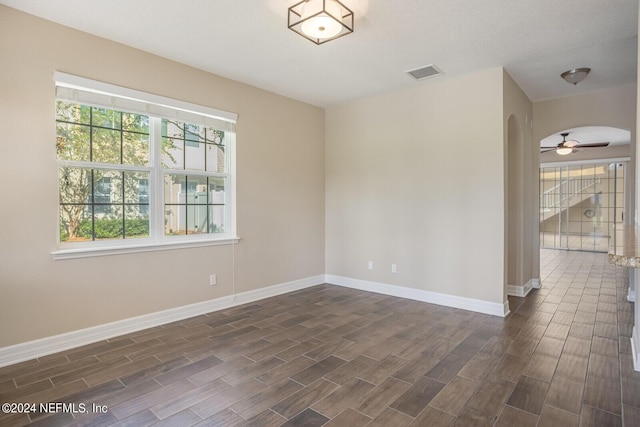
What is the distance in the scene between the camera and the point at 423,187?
15.3ft

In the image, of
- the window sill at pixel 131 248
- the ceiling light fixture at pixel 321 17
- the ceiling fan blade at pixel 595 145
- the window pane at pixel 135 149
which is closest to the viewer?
the ceiling light fixture at pixel 321 17

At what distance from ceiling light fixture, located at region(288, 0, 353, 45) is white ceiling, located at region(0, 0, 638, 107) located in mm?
72

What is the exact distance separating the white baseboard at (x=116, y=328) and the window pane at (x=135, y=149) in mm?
1626

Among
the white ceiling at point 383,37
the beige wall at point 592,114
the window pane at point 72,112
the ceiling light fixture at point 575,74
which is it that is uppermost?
the white ceiling at point 383,37

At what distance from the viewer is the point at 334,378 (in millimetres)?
2580

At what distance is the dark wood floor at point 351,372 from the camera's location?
213cm

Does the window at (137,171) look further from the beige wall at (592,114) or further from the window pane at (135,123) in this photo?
the beige wall at (592,114)

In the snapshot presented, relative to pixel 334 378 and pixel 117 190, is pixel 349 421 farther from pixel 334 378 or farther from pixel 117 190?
pixel 117 190

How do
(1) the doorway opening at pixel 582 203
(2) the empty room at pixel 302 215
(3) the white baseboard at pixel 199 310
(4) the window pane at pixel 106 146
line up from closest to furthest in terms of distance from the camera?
(2) the empty room at pixel 302 215 < (3) the white baseboard at pixel 199 310 < (4) the window pane at pixel 106 146 < (1) the doorway opening at pixel 582 203

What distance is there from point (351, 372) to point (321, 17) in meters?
2.74

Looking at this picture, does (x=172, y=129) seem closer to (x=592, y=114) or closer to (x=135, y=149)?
(x=135, y=149)

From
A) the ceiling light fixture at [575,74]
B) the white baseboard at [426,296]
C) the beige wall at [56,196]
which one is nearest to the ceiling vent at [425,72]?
the ceiling light fixture at [575,74]

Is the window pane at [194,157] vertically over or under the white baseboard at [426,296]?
over

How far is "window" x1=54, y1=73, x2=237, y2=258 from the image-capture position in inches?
126
